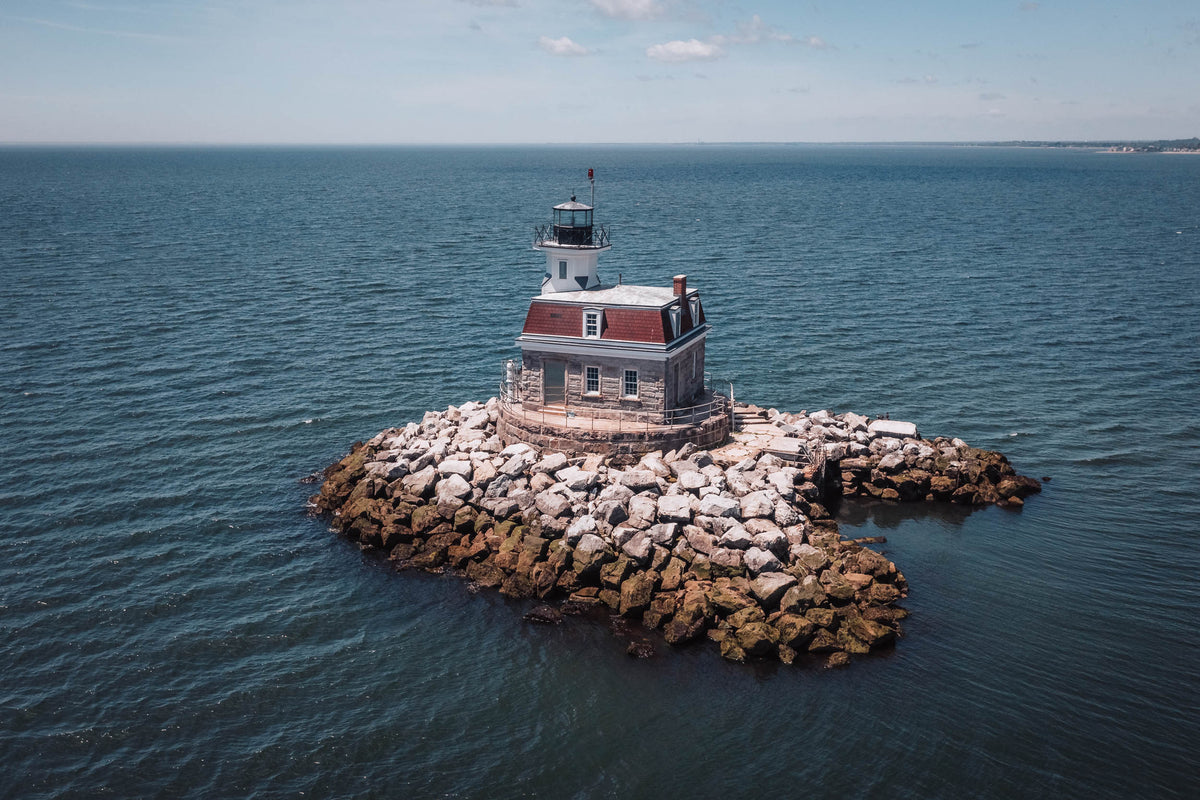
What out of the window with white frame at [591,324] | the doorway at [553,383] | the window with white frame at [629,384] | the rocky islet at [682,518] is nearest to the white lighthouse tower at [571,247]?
the window with white frame at [591,324]

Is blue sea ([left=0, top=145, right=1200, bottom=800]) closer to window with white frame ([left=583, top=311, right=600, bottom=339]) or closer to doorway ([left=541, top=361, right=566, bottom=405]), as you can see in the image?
doorway ([left=541, top=361, right=566, bottom=405])

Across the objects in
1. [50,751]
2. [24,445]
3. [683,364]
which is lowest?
[50,751]

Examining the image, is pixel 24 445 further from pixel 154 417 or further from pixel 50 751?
pixel 50 751

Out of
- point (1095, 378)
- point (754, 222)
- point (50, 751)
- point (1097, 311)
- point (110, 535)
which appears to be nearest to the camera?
point (50, 751)

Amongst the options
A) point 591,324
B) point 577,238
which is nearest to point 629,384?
point 591,324

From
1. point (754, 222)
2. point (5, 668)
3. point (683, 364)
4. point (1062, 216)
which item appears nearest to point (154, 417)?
point (5, 668)

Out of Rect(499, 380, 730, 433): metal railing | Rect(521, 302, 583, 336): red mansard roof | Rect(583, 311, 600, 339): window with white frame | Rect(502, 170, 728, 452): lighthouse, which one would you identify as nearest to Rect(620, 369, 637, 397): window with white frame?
Rect(502, 170, 728, 452): lighthouse

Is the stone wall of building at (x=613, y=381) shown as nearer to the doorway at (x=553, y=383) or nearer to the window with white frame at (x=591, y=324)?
the doorway at (x=553, y=383)
